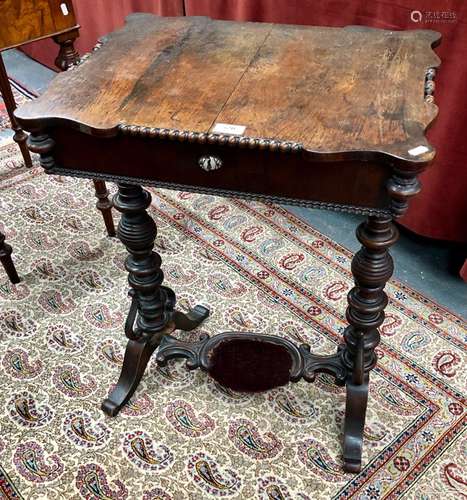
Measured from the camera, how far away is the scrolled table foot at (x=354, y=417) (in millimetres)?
1334

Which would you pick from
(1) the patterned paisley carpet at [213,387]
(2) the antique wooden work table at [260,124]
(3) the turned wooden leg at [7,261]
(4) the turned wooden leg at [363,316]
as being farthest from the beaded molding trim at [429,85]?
(3) the turned wooden leg at [7,261]

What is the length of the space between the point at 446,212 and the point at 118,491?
136 cm

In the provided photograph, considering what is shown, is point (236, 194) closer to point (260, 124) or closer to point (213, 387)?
point (260, 124)

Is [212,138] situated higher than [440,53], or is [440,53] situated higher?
[212,138]

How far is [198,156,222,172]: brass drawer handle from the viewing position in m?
0.95

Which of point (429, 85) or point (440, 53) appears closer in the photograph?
point (429, 85)

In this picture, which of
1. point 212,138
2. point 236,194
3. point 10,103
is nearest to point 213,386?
point 236,194

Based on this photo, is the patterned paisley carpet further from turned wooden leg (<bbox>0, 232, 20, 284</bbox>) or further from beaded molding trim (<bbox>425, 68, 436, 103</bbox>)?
beaded molding trim (<bbox>425, 68, 436, 103</bbox>)

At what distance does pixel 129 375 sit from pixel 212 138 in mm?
825

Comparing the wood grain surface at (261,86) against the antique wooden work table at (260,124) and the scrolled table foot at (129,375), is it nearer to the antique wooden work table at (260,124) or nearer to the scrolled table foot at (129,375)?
the antique wooden work table at (260,124)

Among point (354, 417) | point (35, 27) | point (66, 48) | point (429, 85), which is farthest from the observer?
point (66, 48)

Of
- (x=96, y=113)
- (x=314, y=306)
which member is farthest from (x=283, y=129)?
(x=314, y=306)

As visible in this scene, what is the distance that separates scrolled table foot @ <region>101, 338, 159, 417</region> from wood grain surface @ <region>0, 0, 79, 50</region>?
105 centimetres

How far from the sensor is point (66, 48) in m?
1.85
